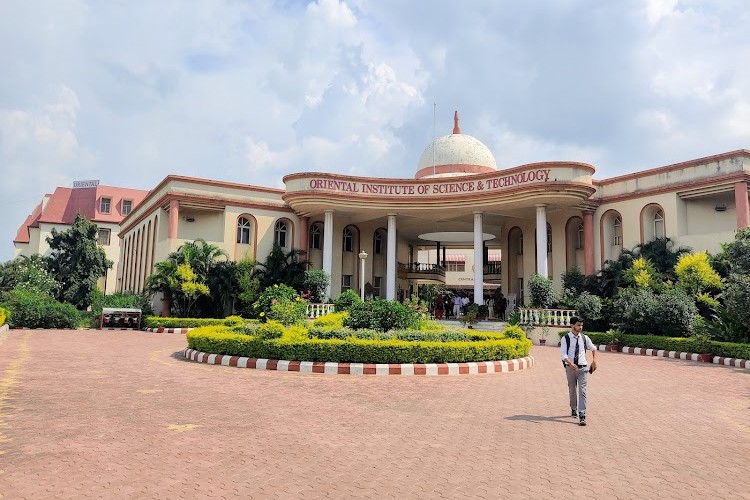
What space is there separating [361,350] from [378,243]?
20560mm

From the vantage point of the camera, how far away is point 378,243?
104ft

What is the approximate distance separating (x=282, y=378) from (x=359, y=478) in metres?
5.84

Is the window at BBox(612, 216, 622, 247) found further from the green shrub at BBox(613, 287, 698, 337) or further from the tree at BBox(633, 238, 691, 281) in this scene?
the green shrub at BBox(613, 287, 698, 337)

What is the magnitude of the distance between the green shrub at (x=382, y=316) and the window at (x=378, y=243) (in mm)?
16876

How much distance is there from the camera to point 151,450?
539 cm

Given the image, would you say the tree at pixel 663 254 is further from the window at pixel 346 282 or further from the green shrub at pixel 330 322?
the window at pixel 346 282

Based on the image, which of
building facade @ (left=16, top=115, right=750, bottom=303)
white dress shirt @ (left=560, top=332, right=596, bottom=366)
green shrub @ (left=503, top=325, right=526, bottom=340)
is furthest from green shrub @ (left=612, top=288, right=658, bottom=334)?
white dress shirt @ (left=560, top=332, right=596, bottom=366)

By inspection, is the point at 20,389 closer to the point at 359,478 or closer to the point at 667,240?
the point at 359,478

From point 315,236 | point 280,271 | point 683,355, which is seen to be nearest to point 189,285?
point 280,271

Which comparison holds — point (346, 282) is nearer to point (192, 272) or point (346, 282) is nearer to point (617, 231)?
point (192, 272)

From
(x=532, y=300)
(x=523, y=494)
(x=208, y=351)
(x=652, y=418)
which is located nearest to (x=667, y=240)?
(x=532, y=300)

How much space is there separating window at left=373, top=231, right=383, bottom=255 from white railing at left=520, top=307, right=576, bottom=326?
11812 millimetres

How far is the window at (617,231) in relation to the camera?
23.8 metres

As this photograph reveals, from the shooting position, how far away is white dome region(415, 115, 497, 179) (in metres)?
28.8
